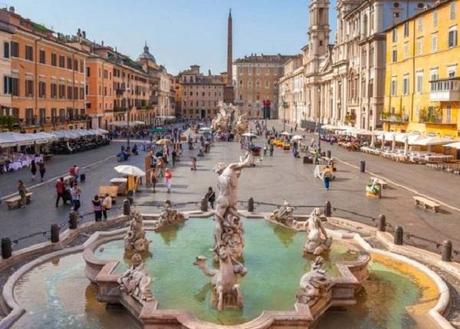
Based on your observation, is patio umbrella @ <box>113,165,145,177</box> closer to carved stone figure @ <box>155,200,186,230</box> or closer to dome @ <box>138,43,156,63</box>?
carved stone figure @ <box>155,200,186,230</box>

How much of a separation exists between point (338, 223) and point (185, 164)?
24162 mm

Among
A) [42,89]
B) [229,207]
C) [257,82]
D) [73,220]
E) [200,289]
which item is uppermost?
[257,82]

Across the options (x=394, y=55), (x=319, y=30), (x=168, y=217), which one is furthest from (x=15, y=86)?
(x=319, y=30)

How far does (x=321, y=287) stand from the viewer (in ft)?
41.6

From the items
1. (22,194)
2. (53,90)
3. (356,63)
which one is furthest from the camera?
(356,63)

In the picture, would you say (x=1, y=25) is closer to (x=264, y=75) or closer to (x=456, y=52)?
(x=456, y=52)

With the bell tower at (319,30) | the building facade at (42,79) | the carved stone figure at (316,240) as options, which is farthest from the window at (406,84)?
the bell tower at (319,30)

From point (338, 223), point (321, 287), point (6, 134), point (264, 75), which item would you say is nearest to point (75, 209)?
point (338, 223)

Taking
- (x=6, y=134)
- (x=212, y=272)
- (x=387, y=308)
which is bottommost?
(x=387, y=308)

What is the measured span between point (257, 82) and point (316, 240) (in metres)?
159

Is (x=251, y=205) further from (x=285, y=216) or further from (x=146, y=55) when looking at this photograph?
(x=146, y=55)

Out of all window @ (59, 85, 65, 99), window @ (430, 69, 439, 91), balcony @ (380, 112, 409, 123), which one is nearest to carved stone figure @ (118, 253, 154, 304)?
window @ (430, 69, 439, 91)

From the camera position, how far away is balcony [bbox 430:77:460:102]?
4438 cm

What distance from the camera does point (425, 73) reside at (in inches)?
2052
